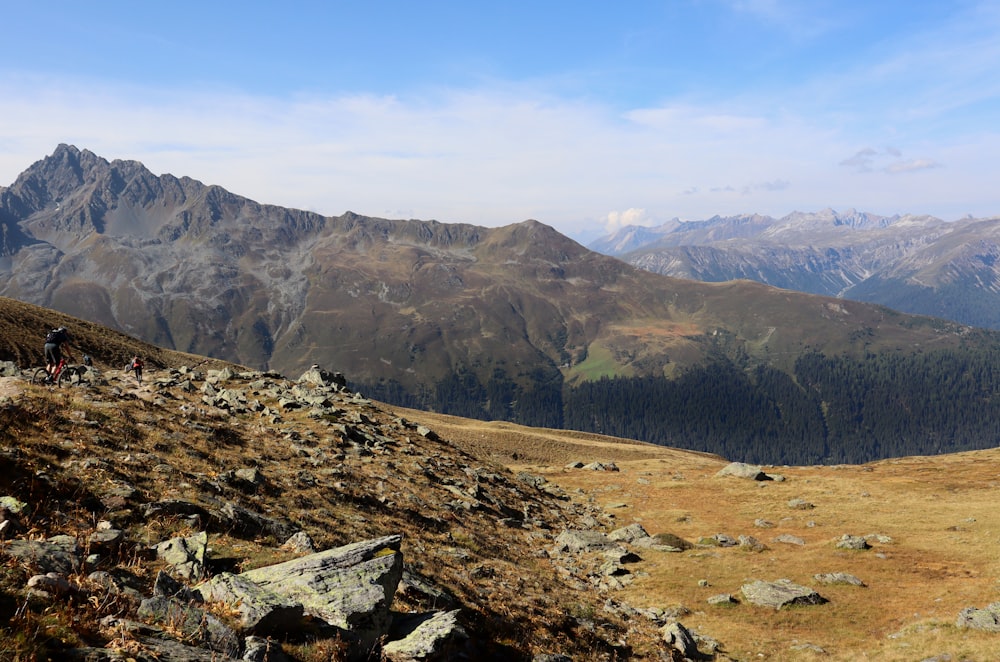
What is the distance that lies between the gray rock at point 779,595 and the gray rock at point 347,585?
80.7 ft

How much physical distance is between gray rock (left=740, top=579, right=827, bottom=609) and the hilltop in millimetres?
512

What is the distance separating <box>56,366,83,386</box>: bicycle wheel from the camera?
102 feet

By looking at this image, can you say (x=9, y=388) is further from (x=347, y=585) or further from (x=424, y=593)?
(x=424, y=593)

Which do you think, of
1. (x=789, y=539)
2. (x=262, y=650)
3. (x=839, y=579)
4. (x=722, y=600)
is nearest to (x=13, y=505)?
(x=262, y=650)

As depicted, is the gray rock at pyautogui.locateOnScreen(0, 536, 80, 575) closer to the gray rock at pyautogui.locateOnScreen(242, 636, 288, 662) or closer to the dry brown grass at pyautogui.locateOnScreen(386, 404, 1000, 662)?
the gray rock at pyautogui.locateOnScreen(242, 636, 288, 662)

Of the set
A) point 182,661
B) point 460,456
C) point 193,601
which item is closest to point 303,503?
point 193,601

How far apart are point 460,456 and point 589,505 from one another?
15.0 m

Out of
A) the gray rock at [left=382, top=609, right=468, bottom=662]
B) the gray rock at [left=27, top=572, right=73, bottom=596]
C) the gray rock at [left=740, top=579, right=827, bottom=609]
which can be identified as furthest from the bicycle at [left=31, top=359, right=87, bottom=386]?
the gray rock at [left=740, top=579, right=827, bottom=609]

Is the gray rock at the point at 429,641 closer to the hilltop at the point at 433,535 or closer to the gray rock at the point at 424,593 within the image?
the hilltop at the point at 433,535

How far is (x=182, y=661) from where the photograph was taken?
316 inches

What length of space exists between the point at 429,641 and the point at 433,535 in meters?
16.9

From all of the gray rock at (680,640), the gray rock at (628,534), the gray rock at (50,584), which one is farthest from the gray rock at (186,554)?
the gray rock at (628,534)

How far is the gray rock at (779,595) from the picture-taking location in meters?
28.0

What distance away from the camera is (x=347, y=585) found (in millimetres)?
12367
